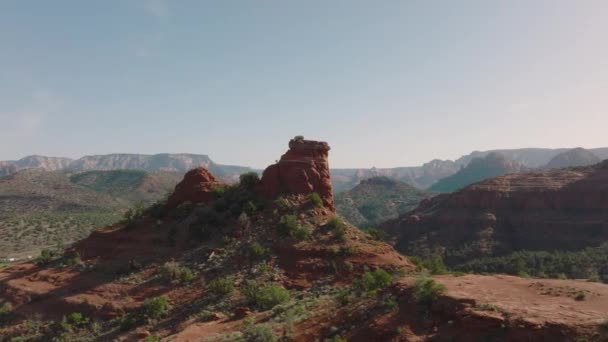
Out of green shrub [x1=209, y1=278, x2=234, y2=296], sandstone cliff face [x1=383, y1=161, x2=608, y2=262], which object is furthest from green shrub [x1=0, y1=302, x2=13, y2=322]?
sandstone cliff face [x1=383, y1=161, x2=608, y2=262]

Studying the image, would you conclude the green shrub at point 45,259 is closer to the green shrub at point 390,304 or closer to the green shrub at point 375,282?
the green shrub at point 375,282

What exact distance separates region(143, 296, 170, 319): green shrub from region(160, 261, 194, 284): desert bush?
2.21 metres

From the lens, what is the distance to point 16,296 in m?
28.8

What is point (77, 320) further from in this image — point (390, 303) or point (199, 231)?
point (390, 303)

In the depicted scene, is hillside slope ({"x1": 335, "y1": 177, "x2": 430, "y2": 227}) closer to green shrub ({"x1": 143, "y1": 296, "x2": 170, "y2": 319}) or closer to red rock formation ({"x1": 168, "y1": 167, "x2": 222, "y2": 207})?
red rock formation ({"x1": 168, "y1": 167, "x2": 222, "y2": 207})

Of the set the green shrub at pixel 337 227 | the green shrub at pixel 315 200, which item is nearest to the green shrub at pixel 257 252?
the green shrub at pixel 337 227

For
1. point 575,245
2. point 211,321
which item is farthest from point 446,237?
point 211,321

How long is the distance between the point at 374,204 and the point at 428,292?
158 m

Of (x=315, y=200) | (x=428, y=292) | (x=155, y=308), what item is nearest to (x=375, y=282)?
(x=428, y=292)

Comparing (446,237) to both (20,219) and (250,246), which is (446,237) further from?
(20,219)

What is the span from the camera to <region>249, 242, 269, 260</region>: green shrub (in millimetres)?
28562

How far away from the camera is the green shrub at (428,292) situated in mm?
17109

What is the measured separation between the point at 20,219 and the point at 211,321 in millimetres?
102130

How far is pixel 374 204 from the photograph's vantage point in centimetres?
17288
